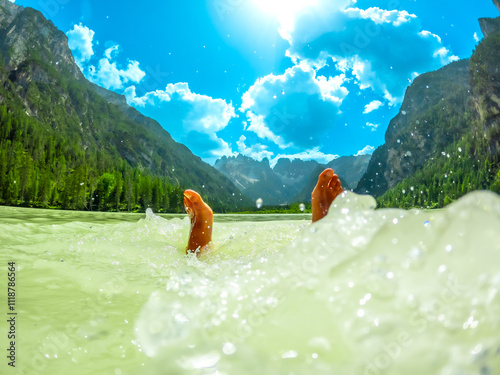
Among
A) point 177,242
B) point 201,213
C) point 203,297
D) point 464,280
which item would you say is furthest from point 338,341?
point 177,242

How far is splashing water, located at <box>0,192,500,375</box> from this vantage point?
89 centimetres

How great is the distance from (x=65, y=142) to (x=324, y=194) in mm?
82390

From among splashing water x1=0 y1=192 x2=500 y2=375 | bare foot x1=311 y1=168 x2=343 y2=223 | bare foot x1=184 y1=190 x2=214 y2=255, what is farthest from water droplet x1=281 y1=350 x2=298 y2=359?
bare foot x1=311 y1=168 x2=343 y2=223

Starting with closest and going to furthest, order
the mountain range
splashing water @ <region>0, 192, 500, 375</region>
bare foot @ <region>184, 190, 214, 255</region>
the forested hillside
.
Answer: splashing water @ <region>0, 192, 500, 375</region>, bare foot @ <region>184, 190, 214, 255</region>, the forested hillside, the mountain range

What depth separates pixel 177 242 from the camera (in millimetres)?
4609

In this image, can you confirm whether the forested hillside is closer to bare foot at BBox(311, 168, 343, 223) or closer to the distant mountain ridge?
the distant mountain ridge

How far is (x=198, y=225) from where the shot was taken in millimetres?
3836

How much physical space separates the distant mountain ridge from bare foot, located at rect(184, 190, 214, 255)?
43449 millimetres

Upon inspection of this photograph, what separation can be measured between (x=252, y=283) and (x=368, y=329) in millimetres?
560

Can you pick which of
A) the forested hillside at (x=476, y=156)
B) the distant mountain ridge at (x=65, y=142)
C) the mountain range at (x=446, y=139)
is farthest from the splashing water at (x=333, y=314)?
the forested hillside at (x=476, y=156)

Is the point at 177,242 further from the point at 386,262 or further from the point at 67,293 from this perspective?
the point at 386,262

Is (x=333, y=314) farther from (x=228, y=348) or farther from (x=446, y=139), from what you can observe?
(x=446, y=139)

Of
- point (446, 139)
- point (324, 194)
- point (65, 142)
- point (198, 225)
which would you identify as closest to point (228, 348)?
point (198, 225)

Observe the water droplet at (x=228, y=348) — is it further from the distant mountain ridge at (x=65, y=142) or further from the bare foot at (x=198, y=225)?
the distant mountain ridge at (x=65, y=142)
